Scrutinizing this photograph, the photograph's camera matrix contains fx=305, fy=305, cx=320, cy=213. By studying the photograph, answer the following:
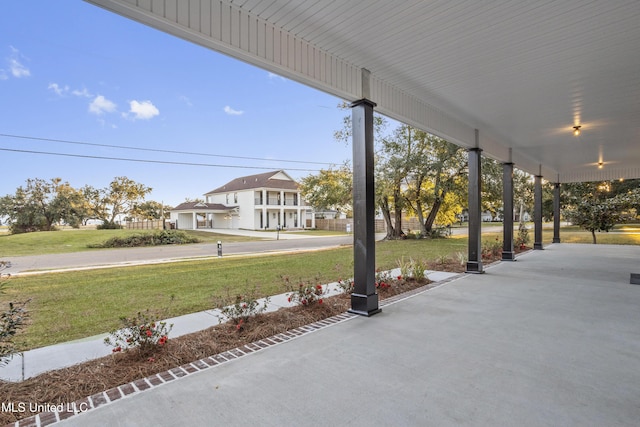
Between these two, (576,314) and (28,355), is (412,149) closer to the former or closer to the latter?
(576,314)

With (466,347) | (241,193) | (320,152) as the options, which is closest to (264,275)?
(466,347)

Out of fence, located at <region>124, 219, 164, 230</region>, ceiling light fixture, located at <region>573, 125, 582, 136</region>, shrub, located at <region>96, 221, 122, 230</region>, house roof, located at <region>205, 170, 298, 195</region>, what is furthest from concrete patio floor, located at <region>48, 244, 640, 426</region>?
house roof, located at <region>205, 170, 298, 195</region>

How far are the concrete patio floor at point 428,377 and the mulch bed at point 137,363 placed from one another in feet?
1.01

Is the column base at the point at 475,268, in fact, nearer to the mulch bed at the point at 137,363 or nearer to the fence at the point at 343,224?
the mulch bed at the point at 137,363

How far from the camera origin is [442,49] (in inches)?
139

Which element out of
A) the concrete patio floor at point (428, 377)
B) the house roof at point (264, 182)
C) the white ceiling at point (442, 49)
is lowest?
the concrete patio floor at point (428, 377)

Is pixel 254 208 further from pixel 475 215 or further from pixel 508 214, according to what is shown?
pixel 475 215

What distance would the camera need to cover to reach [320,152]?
22859 mm

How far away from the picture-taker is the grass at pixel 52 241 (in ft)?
39.7

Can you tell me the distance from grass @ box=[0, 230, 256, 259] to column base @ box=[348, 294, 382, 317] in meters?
13.5

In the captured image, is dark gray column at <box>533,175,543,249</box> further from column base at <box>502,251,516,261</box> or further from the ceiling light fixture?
the ceiling light fixture

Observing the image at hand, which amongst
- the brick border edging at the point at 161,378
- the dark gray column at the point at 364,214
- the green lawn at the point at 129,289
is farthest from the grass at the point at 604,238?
the brick border edging at the point at 161,378

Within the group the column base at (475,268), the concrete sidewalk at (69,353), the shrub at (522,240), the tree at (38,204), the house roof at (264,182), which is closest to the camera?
the concrete sidewalk at (69,353)

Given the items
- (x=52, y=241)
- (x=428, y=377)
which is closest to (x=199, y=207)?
(x=52, y=241)
